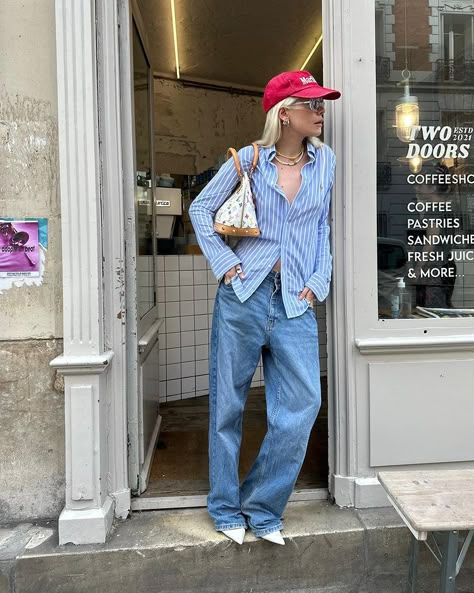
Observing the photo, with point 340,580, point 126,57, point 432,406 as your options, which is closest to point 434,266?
point 432,406

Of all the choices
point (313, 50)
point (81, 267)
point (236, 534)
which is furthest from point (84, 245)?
point (313, 50)

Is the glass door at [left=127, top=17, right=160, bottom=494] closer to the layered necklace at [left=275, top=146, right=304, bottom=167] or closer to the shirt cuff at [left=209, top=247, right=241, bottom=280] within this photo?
the shirt cuff at [left=209, top=247, right=241, bottom=280]

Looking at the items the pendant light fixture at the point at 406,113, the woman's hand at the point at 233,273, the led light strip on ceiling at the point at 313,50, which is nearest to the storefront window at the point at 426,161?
the pendant light fixture at the point at 406,113

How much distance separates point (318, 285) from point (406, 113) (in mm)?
1161

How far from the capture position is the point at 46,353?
2.26 meters

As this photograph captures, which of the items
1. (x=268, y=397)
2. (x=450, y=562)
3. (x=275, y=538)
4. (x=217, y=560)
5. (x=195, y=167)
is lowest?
(x=217, y=560)

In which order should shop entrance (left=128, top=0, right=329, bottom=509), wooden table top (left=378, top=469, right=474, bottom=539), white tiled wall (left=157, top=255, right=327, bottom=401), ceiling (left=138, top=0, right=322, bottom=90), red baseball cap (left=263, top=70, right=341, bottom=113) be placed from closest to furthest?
1. wooden table top (left=378, top=469, right=474, bottom=539)
2. red baseball cap (left=263, top=70, right=341, bottom=113)
3. shop entrance (left=128, top=0, right=329, bottom=509)
4. ceiling (left=138, top=0, right=322, bottom=90)
5. white tiled wall (left=157, top=255, right=327, bottom=401)

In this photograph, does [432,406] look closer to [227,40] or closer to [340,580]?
[340,580]

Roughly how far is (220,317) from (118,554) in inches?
46.7

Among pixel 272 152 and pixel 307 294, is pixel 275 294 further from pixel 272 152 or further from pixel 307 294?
pixel 272 152

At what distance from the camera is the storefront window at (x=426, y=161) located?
95.6 inches

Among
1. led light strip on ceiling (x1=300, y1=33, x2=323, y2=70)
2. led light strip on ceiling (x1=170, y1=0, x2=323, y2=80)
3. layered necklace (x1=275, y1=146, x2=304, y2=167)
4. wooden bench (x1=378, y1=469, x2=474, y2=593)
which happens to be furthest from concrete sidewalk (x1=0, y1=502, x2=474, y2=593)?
led light strip on ceiling (x1=300, y1=33, x2=323, y2=70)

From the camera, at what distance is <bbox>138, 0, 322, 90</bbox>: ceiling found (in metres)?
3.71

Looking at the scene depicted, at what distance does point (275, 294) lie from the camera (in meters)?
2.09
